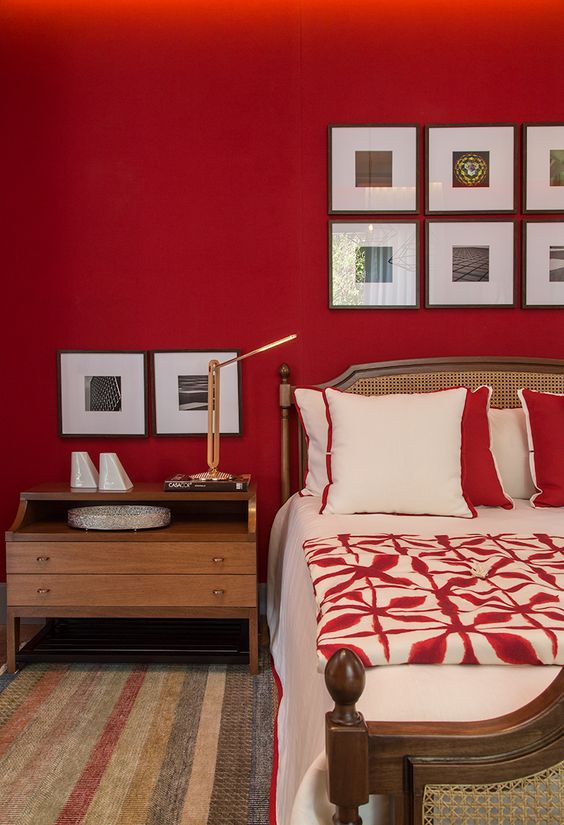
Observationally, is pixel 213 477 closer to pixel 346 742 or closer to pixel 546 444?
pixel 546 444

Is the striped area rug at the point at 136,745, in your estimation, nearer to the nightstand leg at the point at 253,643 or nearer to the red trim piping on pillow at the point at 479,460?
the nightstand leg at the point at 253,643

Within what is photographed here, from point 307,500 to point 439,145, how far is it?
5.32 ft

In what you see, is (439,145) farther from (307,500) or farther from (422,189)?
(307,500)

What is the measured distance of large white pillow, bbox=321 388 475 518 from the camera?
2182mm

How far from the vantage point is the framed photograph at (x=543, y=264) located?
2.86 meters

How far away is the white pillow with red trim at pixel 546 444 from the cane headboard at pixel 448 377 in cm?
31

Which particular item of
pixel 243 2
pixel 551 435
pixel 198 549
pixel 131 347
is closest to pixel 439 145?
pixel 243 2

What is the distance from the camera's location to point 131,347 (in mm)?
2900

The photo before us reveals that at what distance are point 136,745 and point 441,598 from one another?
1.04 metres

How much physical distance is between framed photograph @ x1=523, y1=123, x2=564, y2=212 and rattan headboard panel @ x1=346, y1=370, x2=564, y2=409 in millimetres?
729

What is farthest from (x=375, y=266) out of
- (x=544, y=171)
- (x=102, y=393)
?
(x=102, y=393)

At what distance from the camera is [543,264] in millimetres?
2875

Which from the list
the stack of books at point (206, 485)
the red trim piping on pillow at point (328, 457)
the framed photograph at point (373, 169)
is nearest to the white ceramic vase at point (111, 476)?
the stack of books at point (206, 485)

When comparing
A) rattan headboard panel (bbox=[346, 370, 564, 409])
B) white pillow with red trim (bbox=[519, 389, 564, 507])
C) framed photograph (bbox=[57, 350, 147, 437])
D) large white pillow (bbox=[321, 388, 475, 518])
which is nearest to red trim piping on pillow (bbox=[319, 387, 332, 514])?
large white pillow (bbox=[321, 388, 475, 518])
